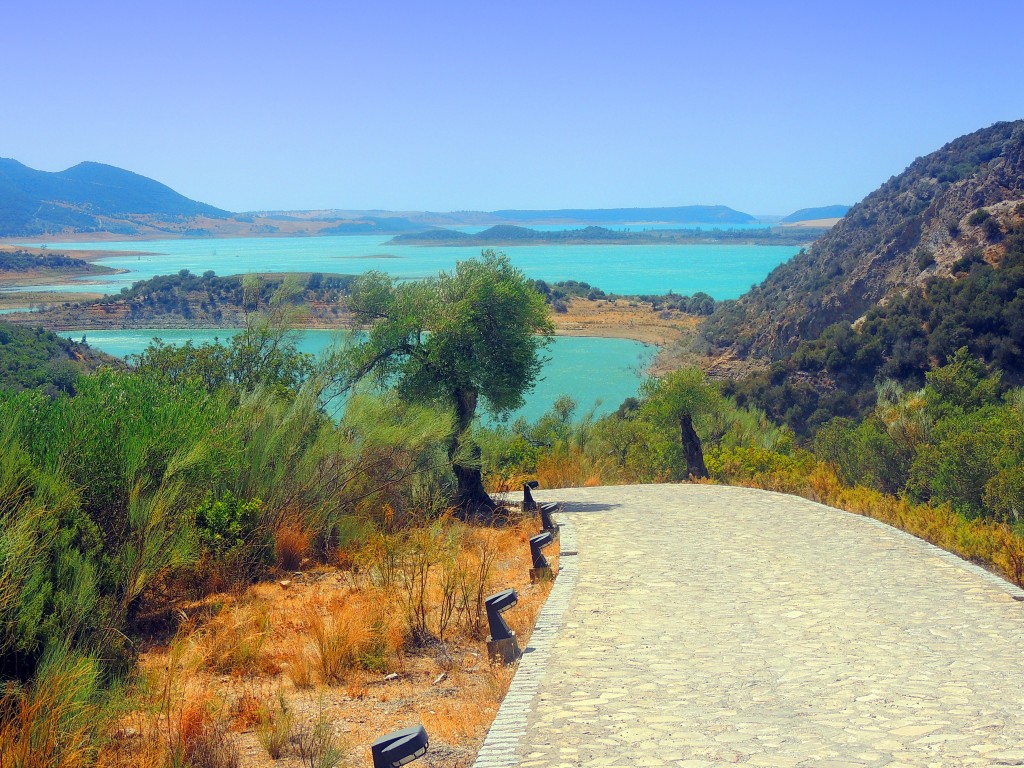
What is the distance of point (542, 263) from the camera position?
147 metres

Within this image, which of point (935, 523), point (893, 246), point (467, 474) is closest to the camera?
point (935, 523)

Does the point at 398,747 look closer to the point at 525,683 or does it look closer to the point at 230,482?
the point at 525,683

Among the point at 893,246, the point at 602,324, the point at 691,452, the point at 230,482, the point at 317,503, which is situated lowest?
the point at 602,324

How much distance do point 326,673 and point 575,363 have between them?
169 feet

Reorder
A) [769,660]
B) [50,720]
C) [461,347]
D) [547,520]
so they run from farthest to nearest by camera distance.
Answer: [461,347]
[547,520]
[769,660]
[50,720]

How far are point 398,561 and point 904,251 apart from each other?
Result: 42652 mm

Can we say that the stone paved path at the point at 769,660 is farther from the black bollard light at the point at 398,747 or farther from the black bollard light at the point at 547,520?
the black bollard light at the point at 547,520

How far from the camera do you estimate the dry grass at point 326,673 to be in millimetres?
4906

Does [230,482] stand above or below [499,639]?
above

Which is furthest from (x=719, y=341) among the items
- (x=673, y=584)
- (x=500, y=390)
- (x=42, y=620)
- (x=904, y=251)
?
(x=42, y=620)

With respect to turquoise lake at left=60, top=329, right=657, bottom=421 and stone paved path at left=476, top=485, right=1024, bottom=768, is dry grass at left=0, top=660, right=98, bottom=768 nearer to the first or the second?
stone paved path at left=476, top=485, right=1024, bottom=768

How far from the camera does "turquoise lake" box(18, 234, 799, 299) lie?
315 feet

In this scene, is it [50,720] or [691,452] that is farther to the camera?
[691,452]

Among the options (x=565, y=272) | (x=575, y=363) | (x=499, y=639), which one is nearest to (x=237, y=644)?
(x=499, y=639)
